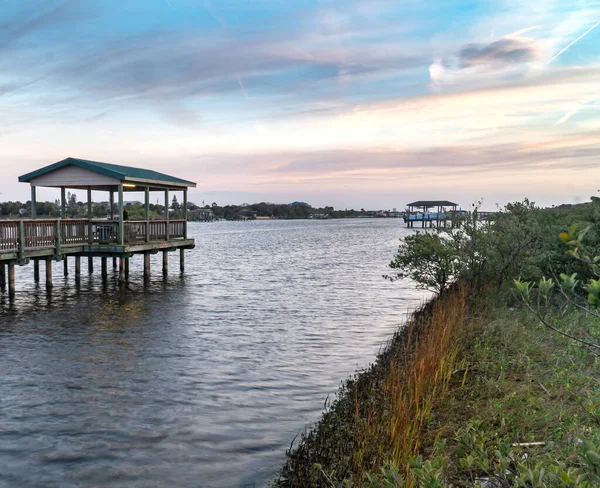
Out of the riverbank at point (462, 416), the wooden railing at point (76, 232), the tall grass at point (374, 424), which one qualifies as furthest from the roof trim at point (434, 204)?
the tall grass at point (374, 424)

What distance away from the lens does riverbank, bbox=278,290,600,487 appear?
16.5 ft

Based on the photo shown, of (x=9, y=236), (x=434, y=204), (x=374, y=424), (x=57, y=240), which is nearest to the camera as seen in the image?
(x=374, y=424)

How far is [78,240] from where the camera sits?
72.4ft

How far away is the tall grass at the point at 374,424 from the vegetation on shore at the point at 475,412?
0.02 metres

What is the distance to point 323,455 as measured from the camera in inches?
243

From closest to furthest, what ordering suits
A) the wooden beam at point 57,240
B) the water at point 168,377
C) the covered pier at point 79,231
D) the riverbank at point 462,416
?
1. the riverbank at point 462,416
2. the water at point 168,377
3. the covered pier at point 79,231
4. the wooden beam at point 57,240

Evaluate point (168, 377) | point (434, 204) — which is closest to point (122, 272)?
point (168, 377)

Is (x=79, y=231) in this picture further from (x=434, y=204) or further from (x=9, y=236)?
(x=434, y=204)

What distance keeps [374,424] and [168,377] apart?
5.84 meters

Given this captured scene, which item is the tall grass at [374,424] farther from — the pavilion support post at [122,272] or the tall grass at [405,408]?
the pavilion support post at [122,272]

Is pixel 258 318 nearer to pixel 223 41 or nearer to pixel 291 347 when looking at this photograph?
pixel 291 347

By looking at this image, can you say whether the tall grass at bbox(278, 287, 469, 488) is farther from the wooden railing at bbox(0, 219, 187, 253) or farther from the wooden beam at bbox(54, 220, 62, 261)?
the wooden beam at bbox(54, 220, 62, 261)

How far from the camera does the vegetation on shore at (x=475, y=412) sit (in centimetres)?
417

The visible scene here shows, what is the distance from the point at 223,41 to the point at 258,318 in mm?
13520
